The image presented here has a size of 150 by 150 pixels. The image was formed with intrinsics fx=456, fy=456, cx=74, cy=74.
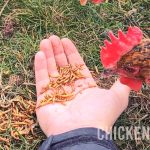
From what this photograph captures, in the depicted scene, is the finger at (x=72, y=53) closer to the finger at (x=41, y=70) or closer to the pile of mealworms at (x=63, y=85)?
the pile of mealworms at (x=63, y=85)

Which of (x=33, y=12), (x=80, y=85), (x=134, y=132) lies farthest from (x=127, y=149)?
(x=33, y=12)

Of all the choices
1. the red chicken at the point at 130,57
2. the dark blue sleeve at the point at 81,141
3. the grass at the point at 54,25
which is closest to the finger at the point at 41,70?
the grass at the point at 54,25

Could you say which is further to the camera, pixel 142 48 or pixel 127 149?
pixel 127 149

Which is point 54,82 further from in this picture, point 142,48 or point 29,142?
point 142,48

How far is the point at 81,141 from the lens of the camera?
215 cm

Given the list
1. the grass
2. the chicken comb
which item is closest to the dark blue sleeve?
the chicken comb

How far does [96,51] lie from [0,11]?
0.67m

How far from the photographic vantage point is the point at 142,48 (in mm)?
1895

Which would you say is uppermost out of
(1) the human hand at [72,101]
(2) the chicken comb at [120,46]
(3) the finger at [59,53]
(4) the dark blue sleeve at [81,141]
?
(2) the chicken comb at [120,46]

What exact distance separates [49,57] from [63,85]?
18 centimetres

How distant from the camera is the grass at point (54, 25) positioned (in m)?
2.71

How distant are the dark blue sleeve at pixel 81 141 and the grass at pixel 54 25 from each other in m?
0.49

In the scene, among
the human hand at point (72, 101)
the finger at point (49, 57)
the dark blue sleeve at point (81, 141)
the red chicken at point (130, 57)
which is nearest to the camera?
the red chicken at point (130, 57)

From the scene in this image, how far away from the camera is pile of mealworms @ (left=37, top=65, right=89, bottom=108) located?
245cm
